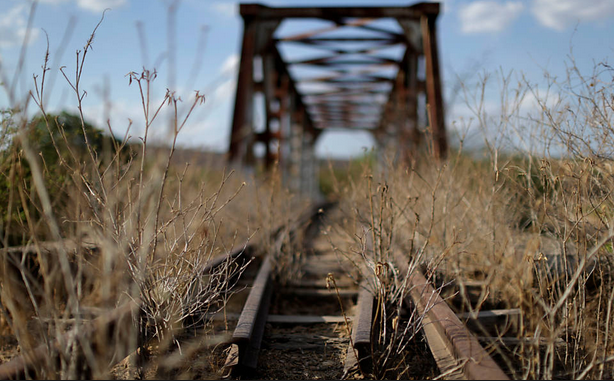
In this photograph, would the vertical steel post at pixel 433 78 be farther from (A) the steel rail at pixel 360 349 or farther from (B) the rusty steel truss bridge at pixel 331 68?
(A) the steel rail at pixel 360 349

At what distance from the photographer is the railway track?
81.5 inches

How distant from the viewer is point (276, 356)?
9.61 ft

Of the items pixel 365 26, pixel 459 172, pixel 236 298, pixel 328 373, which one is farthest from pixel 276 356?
pixel 365 26

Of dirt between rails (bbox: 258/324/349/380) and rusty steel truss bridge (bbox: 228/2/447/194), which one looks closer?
dirt between rails (bbox: 258/324/349/380)

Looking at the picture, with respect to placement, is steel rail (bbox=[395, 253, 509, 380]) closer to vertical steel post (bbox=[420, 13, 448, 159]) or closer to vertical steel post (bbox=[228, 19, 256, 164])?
vertical steel post (bbox=[420, 13, 448, 159])

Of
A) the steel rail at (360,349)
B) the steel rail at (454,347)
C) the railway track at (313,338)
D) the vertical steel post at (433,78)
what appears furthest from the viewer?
the vertical steel post at (433,78)

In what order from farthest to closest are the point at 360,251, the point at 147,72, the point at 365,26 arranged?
1. the point at 365,26
2. the point at 360,251
3. the point at 147,72

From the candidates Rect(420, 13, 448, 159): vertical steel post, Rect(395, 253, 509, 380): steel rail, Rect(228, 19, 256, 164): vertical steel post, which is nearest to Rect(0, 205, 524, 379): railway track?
Rect(395, 253, 509, 380): steel rail

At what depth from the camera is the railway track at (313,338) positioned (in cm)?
207

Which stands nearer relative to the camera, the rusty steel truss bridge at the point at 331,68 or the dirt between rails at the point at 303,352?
the dirt between rails at the point at 303,352

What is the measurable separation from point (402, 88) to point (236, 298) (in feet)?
47.1

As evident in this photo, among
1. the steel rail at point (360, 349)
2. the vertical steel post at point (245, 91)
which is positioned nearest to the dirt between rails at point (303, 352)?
the steel rail at point (360, 349)

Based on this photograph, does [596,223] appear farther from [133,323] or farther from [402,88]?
[402,88]

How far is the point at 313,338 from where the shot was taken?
10.7 feet
